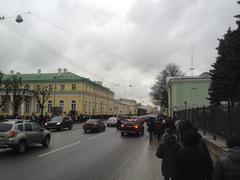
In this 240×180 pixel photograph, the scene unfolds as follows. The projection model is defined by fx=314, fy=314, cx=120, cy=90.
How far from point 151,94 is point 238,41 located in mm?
73089

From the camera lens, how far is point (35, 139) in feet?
55.1

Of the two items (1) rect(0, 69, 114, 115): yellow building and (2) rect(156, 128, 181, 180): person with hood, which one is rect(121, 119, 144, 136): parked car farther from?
(1) rect(0, 69, 114, 115): yellow building

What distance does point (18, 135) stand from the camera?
15.2 metres

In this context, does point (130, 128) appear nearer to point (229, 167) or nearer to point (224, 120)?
point (224, 120)

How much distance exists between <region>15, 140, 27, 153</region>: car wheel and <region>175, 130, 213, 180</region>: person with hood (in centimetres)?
1195

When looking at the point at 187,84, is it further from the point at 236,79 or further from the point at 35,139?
the point at 35,139

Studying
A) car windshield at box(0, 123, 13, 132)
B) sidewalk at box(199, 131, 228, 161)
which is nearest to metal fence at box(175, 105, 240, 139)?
sidewalk at box(199, 131, 228, 161)

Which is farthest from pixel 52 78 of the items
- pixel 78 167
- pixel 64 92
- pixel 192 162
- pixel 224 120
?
pixel 192 162

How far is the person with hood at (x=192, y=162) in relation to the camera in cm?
467

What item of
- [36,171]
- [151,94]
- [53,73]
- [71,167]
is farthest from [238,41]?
[53,73]

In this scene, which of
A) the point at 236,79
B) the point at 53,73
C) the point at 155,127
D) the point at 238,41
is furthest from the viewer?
the point at 53,73

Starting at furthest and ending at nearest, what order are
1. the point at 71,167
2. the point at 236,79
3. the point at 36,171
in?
1. the point at 236,79
2. the point at 71,167
3. the point at 36,171

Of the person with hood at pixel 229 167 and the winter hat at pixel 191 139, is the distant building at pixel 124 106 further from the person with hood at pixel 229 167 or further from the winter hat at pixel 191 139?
the person with hood at pixel 229 167

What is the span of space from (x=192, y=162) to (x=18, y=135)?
1219 cm
